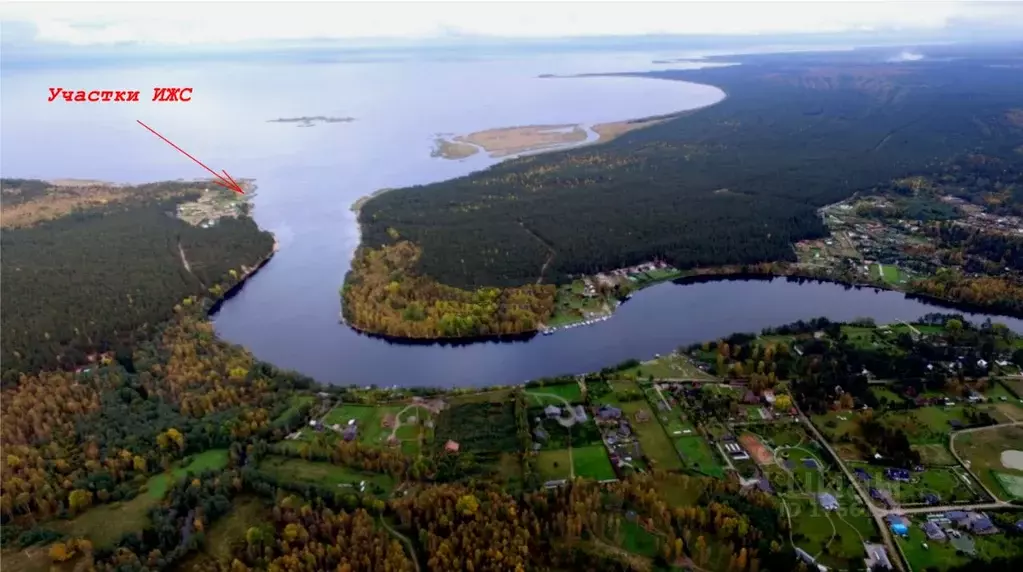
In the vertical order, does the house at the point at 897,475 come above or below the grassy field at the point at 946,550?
above

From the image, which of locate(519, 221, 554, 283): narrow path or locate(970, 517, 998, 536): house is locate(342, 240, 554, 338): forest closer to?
locate(519, 221, 554, 283): narrow path

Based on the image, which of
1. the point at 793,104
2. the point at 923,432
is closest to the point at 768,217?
the point at 923,432

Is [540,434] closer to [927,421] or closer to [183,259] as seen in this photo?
[927,421]

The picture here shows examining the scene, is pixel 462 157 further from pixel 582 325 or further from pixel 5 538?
pixel 5 538

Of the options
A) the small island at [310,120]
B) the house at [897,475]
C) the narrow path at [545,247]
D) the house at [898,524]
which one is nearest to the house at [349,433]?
the narrow path at [545,247]

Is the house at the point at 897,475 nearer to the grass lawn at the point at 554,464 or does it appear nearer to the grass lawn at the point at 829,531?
the grass lawn at the point at 829,531

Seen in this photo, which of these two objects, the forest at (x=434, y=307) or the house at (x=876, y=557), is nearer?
the house at (x=876, y=557)

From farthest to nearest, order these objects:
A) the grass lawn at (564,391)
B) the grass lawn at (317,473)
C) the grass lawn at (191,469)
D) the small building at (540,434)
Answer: the grass lawn at (564,391)
the small building at (540,434)
the grass lawn at (317,473)
the grass lawn at (191,469)
